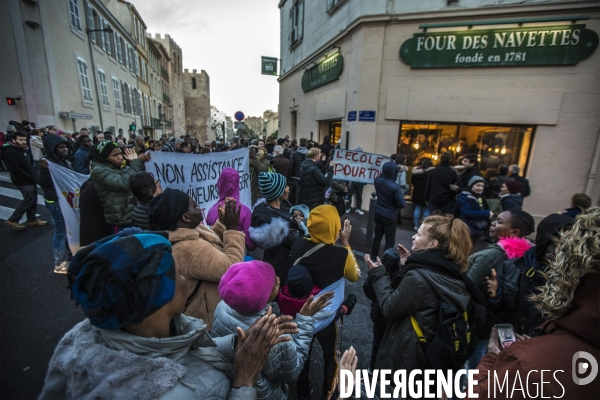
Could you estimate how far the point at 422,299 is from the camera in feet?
5.81

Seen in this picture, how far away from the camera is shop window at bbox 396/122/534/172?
23.8 feet

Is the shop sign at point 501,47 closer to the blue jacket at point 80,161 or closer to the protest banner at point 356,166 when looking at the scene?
the protest banner at point 356,166

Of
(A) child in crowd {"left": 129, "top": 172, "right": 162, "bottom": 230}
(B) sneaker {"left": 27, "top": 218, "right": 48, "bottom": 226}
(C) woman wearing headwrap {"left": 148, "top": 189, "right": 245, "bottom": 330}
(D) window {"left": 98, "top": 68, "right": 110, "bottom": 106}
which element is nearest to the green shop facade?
(A) child in crowd {"left": 129, "top": 172, "right": 162, "bottom": 230}

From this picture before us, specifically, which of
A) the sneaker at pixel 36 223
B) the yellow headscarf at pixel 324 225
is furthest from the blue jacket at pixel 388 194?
the sneaker at pixel 36 223

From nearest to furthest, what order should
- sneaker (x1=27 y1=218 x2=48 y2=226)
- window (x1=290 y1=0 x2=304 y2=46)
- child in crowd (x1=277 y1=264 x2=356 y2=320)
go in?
child in crowd (x1=277 y1=264 x2=356 y2=320), sneaker (x1=27 y1=218 x2=48 y2=226), window (x1=290 y1=0 x2=304 y2=46)

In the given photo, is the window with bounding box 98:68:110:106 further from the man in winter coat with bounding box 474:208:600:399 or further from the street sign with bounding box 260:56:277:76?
the man in winter coat with bounding box 474:208:600:399

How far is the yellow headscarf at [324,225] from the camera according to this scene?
6.91 feet

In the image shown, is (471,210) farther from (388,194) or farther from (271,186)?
(271,186)

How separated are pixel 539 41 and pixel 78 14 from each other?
21.8 m

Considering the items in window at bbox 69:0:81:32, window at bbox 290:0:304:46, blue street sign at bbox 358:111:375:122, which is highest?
window at bbox 69:0:81:32

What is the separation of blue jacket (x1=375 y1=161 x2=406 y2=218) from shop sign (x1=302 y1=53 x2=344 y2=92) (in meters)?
5.71

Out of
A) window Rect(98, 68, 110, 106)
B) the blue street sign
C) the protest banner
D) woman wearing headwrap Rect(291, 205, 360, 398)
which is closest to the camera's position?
woman wearing headwrap Rect(291, 205, 360, 398)

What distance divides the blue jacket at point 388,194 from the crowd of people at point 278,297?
1.77 m

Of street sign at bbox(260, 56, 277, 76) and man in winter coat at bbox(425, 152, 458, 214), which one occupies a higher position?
street sign at bbox(260, 56, 277, 76)
